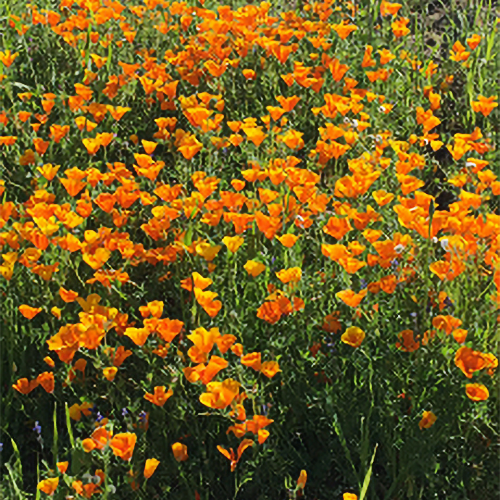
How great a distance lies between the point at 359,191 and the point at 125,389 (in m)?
0.94

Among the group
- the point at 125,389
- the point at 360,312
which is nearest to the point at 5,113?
the point at 125,389

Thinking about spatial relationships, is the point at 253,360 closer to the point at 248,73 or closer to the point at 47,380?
the point at 47,380

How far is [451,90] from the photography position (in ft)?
12.8

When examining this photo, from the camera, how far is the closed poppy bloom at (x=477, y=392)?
6.35 ft

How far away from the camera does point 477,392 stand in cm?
195

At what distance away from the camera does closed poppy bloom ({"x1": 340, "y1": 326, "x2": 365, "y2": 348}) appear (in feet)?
6.89

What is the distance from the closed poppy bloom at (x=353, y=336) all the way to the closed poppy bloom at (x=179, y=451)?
50 centimetres

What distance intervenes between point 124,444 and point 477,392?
2.85ft

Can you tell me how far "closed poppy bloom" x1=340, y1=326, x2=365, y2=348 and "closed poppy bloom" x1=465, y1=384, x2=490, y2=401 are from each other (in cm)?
30

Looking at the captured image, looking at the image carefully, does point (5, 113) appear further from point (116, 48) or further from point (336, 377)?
point (336, 377)

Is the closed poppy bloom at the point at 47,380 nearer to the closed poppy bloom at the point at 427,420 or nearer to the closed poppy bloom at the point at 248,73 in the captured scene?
the closed poppy bloom at the point at 427,420

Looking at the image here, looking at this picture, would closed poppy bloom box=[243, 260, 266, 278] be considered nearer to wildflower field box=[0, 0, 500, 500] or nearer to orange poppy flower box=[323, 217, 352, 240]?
wildflower field box=[0, 0, 500, 500]

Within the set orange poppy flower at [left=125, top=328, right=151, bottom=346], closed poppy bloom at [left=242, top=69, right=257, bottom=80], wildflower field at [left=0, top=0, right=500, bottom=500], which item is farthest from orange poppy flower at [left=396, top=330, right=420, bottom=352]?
closed poppy bloom at [left=242, top=69, right=257, bottom=80]

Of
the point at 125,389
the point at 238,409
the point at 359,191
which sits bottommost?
the point at 125,389
